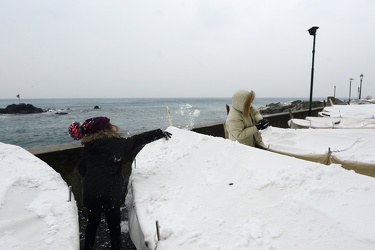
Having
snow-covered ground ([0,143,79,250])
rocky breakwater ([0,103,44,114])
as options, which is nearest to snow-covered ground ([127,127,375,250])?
snow-covered ground ([0,143,79,250])

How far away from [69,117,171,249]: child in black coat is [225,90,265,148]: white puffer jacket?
2.04m

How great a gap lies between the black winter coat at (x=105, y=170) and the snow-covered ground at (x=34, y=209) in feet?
0.87

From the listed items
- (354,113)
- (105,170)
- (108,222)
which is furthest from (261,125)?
(354,113)

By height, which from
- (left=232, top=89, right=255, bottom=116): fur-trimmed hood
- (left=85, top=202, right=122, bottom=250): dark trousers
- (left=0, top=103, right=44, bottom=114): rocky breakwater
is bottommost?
(left=0, top=103, right=44, bottom=114): rocky breakwater

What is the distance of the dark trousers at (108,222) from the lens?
2662 millimetres

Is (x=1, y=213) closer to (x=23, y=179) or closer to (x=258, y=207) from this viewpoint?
(x=23, y=179)

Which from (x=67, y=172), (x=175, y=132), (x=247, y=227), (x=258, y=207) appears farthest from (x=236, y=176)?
(x=67, y=172)

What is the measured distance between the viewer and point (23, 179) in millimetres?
2508

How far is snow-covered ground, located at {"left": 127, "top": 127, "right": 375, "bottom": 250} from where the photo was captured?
1577mm

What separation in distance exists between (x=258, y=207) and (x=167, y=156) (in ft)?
5.82

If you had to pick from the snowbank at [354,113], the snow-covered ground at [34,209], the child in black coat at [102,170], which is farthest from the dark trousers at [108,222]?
the snowbank at [354,113]

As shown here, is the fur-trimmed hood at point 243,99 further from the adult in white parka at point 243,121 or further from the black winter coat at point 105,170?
the black winter coat at point 105,170

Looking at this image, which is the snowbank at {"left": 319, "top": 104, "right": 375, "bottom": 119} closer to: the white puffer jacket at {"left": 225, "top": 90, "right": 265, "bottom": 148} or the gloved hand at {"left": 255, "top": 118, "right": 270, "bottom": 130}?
the gloved hand at {"left": 255, "top": 118, "right": 270, "bottom": 130}

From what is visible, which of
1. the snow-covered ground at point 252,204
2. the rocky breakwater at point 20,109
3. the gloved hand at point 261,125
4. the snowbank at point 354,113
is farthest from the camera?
the rocky breakwater at point 20,109
